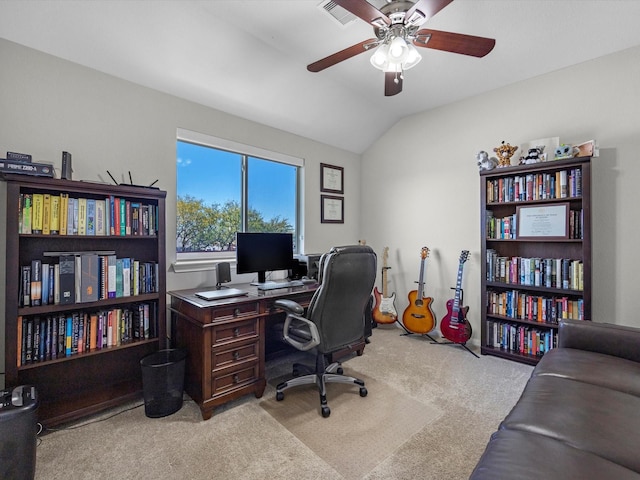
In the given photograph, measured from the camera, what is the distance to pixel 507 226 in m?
2.98

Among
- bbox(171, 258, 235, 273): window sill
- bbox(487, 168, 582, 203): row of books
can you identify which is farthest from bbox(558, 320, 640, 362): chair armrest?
bbox(171, 258, 235, 273): window sill

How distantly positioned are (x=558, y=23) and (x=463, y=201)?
5.49 ft

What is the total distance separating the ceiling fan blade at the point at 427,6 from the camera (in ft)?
4.70

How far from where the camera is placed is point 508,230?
2977 mm

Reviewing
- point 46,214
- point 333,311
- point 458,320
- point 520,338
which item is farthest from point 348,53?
point 520,338

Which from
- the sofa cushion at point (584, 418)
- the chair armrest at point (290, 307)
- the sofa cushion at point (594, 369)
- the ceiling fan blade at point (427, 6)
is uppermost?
the ceiling fan blade at point (427, 6)

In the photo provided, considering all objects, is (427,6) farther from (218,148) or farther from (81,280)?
(81,280)

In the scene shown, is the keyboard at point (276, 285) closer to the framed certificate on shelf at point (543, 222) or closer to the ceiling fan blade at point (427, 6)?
the ceiling fan blade at point (427, 6)

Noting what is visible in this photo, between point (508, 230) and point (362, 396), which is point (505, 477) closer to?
point (362, 396)

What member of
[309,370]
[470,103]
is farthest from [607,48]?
[309,370]

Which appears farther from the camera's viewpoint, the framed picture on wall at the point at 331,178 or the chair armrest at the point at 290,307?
the framed picture on wall at the point at 331,178

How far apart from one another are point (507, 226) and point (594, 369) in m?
1.74

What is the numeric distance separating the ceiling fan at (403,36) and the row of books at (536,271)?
77.1 inches

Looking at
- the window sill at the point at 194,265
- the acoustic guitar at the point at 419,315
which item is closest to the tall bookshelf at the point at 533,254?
the acoustic guitar at the point at 419,315
